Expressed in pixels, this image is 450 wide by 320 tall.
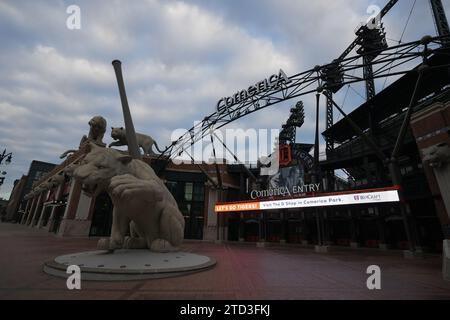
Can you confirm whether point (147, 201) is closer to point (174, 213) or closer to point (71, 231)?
point (174, 213)

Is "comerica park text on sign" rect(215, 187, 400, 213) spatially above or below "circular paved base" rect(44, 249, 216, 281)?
above

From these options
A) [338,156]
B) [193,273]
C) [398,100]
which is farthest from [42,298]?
[398,100]

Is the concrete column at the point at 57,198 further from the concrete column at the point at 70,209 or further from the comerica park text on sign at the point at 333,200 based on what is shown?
the comerica park text on sign at the point at 333,200

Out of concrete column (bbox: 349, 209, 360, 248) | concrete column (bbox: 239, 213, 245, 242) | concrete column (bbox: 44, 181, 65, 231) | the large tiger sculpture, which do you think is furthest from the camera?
concrete column (bbox: 239, 213, 245, 242)

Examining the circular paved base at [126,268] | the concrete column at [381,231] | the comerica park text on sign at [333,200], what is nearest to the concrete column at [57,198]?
the comerica park text on sign at [333,200]

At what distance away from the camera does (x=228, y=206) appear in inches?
1017

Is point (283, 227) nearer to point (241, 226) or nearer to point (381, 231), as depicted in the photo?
point (241, 226)

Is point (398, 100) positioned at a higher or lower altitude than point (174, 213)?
higher

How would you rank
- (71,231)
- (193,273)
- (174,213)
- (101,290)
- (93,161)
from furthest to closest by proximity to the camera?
(71,231), (174,213), (93,161), (193,273), (101,290)

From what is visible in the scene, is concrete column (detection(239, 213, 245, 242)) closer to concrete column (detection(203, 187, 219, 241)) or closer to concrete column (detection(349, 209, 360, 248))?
concrete column (detection(203, 187, 219, 241))

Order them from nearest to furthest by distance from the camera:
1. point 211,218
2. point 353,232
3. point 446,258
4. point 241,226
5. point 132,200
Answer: point 446,258 → point 132,200 → point 353,232 → point 211,218 → point 241,226

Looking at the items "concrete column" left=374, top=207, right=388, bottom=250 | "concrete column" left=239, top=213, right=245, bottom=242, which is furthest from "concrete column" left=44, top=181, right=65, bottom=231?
"concrete column" left=374, top=207, right=388, bottom=250

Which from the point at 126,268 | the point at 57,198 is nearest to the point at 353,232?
the point at 126,268

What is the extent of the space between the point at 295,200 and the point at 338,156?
464 inches
